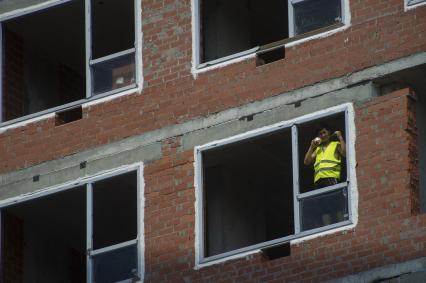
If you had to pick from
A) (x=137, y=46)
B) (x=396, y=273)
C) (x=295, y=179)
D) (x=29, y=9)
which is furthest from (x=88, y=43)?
(x=396, y=273)

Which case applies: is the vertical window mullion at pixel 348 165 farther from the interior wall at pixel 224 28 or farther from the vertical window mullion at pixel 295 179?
the interior wall at pixel 224 28

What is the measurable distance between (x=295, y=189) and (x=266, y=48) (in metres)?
2.45

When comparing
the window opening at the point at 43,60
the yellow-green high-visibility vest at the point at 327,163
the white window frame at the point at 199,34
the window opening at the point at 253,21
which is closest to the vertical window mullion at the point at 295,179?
the yellow-green high-visibility vest at the point at 327,163

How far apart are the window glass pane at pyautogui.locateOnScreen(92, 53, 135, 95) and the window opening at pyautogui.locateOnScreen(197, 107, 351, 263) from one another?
1918mm

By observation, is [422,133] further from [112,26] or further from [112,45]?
[112,45]

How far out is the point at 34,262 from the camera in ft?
119

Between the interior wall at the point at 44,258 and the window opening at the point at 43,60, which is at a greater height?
the window opening at the point at 43,60

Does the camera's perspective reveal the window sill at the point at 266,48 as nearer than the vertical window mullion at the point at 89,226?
Yes

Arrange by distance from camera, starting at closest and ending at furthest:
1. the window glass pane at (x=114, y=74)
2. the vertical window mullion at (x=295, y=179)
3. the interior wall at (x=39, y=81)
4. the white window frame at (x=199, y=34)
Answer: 1. the vertical window mullion at (x=295, y=179)
2. the white window frame at (x=199, y=34)
3. the window glass pane at (x=114, y=74)
4. the interior wall at (x=39, y=81)

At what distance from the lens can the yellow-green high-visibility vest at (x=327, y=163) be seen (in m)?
32.7

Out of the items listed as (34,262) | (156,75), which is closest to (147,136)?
(156,75)

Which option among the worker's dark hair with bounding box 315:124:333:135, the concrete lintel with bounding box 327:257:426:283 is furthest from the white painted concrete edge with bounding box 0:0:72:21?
the concrete lintel with bounding box 327:257:426:283

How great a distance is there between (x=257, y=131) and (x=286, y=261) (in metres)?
2.10

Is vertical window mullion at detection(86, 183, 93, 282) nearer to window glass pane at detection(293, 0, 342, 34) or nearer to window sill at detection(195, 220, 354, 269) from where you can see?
window sill at detection(195, 220, 354, 269)
